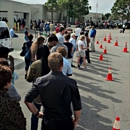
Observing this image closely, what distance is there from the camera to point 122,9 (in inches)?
2584

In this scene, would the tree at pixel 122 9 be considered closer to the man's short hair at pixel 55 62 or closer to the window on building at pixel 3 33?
the window on building at pixel 3 33

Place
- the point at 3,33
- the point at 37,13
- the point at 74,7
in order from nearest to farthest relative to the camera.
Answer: the point at 3,33
the point at 37,13
the point at 74,7

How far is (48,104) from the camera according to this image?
3064 millimetres

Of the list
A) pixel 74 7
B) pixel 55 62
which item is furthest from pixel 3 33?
pixel 74 7

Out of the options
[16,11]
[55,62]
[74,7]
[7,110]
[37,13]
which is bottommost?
[7,110]

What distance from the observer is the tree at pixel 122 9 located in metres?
64.1

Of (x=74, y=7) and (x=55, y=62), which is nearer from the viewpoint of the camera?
(x=55, y=62)

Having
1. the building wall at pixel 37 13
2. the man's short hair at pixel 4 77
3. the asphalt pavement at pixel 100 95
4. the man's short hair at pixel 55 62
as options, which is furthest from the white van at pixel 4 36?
the building wall at pixel 37 13

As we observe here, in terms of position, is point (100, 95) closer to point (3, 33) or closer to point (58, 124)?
point (58, 124)

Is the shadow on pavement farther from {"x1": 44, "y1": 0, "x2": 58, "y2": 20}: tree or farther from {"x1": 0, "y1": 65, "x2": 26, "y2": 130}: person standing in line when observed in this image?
{"x1": 44, "y1": 0, "x2": 58, "y2": 20}: tree

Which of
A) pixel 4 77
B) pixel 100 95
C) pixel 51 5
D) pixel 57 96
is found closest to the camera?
pixel 4 77

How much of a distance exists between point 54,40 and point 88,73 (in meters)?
5.24

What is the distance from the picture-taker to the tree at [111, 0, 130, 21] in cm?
6412

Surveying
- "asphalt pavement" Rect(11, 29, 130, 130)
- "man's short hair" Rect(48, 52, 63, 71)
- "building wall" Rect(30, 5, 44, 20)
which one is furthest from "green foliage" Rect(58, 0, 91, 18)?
"man's short hair" Rect(48, 52, 63, 71)
